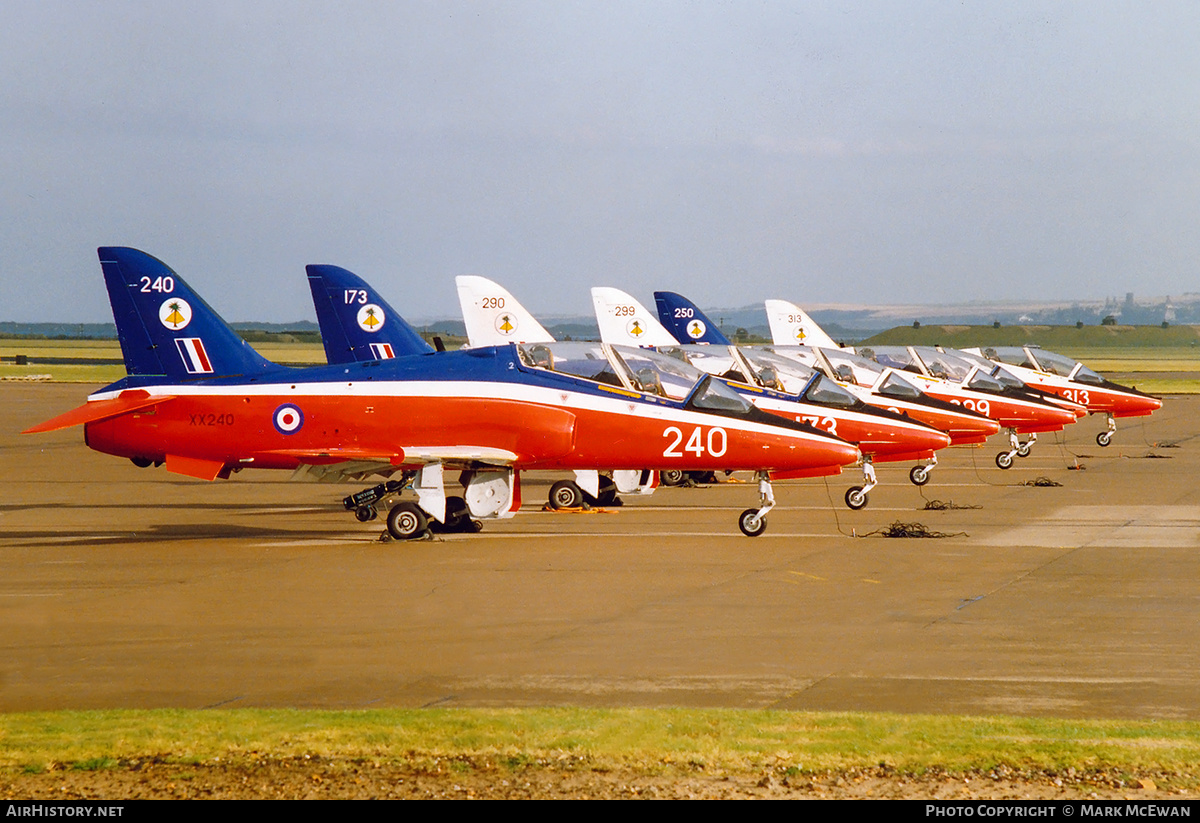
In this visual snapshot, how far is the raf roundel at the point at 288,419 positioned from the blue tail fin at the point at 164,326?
1224 millimetres

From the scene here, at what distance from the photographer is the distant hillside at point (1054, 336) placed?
15900 centimetres

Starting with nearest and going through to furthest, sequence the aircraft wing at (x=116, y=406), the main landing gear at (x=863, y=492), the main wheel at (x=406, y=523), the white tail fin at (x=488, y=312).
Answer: the main wheel at (x=406, y=523) → the aircraft wing at (x=116, y=406) → the main landing gear at (x=863, y=492) → the white tail fin at (x=488, y=312)

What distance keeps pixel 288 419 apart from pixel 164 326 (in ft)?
8.79

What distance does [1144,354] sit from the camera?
536 ft

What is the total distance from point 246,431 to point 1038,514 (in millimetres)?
11336

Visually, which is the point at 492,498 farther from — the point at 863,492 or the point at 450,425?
the point at 863,492

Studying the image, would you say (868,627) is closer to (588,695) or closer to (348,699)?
(588,695)

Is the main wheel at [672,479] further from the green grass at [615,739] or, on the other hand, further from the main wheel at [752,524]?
the green grass at [615,739]

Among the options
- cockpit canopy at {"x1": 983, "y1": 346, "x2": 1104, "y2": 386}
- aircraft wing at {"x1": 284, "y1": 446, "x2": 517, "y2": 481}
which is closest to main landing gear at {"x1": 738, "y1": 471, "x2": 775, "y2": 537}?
aircraft wing at {"x1": 284, "y1": 446, "x2": 517, "y2": 481}

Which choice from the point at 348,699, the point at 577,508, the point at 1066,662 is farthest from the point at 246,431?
the point at 1066,662

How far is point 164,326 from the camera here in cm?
1848

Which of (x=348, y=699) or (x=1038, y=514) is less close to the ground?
(x=348, y=699)

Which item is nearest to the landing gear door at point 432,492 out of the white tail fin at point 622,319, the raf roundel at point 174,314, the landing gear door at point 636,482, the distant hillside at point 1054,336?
the raf roundel at point 174,314
